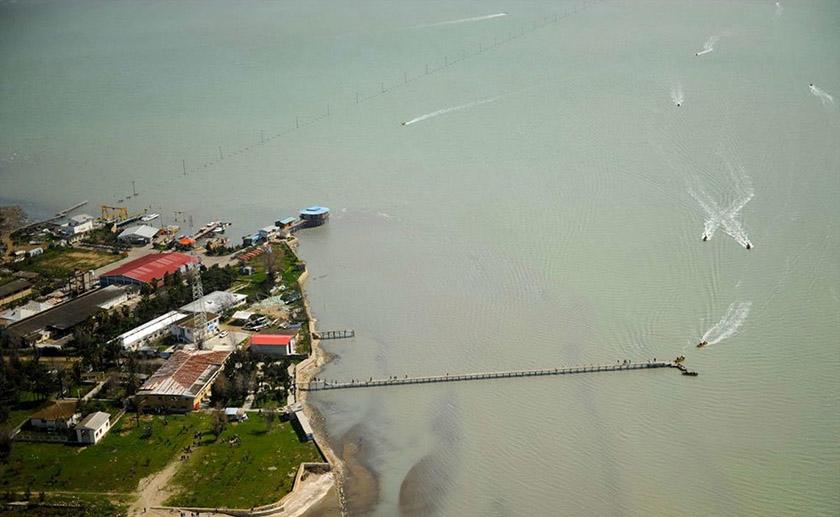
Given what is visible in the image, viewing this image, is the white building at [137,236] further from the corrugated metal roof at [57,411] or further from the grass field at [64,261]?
the corrugated metal roof at [57,411]

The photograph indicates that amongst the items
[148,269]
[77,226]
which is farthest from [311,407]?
[77,226]

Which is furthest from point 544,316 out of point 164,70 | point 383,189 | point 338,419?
point 164,70

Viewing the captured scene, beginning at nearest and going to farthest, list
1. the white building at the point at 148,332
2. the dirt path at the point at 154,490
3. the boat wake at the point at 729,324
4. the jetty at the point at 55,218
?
the dirt path at the point at 154,490
the boat wake at the point at 729,324
the white building at the point at 148,332
the jetty at the point at 55,218

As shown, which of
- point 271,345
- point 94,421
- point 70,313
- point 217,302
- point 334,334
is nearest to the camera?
point 94,421

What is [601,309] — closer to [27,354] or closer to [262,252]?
[262,252]

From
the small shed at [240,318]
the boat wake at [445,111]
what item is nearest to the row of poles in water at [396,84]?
the boat wake at [445,111]

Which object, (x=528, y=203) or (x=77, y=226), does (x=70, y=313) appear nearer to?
(x=77, y=226)
